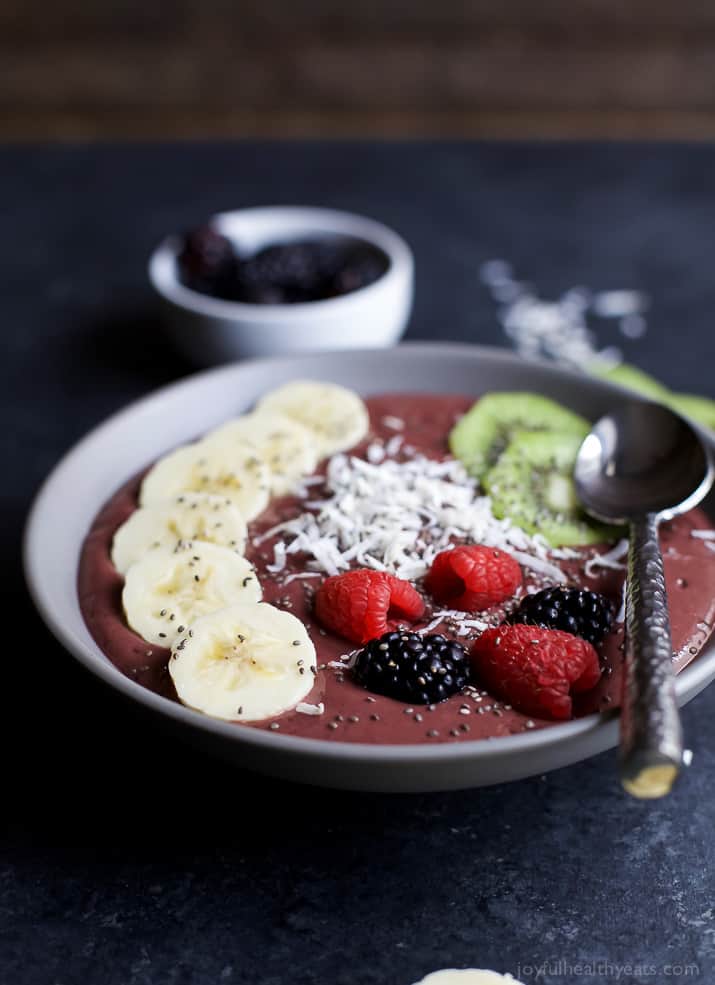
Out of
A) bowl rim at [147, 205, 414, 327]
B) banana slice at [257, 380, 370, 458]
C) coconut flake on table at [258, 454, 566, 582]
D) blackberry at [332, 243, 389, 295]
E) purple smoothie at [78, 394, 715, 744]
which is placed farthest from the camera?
blackberry at [332, 243, 389, 295]

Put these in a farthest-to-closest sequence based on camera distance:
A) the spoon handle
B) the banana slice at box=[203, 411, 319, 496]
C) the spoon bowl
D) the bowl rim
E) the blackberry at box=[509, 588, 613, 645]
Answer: the bowl rim → the banana slice at box=[203, 411, 319, 496] → the spoon bowl → the blackberry at box=[509, 588, 613, 645] → the spoon handle

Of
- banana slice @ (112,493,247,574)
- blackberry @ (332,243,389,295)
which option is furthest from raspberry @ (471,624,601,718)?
blackberry @ (332,243,389,295)

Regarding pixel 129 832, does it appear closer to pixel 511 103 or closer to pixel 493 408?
pixel 493 408

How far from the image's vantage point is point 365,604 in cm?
163

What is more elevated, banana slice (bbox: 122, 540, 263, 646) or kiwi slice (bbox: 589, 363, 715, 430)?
banana slice (bbox: 122, 540, 263, 646)

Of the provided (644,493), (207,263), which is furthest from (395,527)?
(207,263)

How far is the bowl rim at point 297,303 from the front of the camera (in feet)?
8.50

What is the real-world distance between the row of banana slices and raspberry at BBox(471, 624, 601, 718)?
0.85ft

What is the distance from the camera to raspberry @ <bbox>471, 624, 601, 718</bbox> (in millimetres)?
1494

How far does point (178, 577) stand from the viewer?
1.75 m

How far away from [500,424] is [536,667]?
82cm

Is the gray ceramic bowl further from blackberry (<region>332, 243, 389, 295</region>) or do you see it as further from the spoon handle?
blackberry (<region>332, 243, 389, 295</region>)

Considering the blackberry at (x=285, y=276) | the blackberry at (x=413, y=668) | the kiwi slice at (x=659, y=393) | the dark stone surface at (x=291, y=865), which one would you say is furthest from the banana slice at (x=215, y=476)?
the kiwi slice at (x=659, y=393)

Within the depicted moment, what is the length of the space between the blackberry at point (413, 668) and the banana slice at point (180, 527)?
1.31ft
